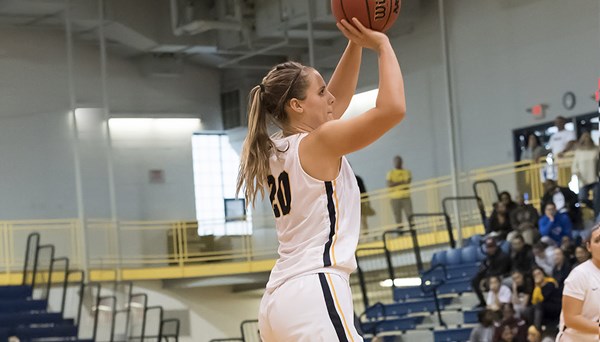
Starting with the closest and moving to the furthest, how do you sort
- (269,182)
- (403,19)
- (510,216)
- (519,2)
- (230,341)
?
1. (269,182)
2. (510,216)
3. (519,2)
4. (403,19)
5. (230,341)

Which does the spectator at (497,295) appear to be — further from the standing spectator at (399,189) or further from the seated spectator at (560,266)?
the standing spectator at (399,189)

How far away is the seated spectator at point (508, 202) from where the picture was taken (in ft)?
48.7

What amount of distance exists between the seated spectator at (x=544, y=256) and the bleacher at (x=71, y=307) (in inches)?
288

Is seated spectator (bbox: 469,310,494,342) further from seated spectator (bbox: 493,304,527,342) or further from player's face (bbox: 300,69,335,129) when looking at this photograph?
player's face (bbox: 300,69,335,129)

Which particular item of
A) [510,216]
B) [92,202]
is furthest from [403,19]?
[92,202]

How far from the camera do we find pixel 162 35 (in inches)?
782

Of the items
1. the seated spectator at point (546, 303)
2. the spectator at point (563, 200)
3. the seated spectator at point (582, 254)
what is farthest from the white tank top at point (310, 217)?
the spectator at point (563, 200)

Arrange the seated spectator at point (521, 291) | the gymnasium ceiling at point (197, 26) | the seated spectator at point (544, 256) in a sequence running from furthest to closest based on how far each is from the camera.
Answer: the gymnasium ceiling at point (197, 26), the seated spectator at point (544, 256), the seated spectator at point (521, 291)

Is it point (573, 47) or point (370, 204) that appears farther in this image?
point (370, 204)

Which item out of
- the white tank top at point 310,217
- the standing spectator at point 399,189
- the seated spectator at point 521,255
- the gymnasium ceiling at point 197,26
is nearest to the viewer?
the white tank top at point 310,217

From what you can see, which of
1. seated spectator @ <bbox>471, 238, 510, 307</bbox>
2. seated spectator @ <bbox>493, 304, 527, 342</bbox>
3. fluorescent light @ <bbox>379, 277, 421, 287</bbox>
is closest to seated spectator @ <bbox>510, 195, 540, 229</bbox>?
seated spectator @ <bbox>471, 238, 510, 307</bbox>

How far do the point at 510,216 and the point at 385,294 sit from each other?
291 centimetres

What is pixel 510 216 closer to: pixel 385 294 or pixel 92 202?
pixel 385 294

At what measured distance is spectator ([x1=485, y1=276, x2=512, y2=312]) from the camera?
13.2 m
